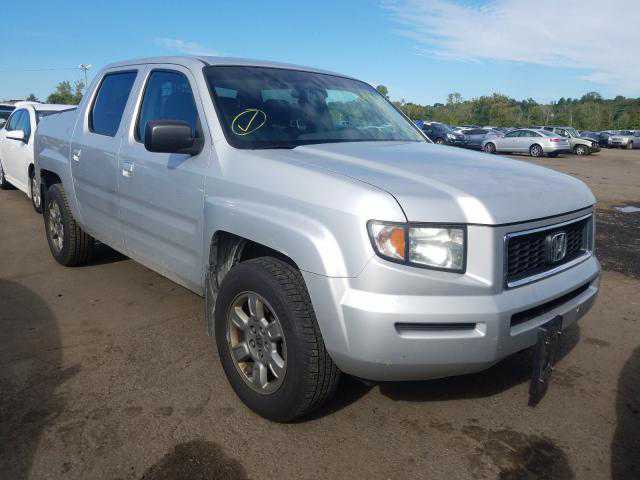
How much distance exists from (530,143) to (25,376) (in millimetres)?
27176

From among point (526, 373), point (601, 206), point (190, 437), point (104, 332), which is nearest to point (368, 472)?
point (190, 437)

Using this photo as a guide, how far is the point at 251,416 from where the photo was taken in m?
2.75

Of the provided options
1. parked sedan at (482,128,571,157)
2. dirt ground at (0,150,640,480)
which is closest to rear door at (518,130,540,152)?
parked sedan at (482,128,571,157)

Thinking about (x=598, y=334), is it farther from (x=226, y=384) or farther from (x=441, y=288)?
(x=226, y=384)

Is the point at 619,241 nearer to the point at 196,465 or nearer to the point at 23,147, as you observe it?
the point at 196,465

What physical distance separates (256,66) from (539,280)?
228 centimetres

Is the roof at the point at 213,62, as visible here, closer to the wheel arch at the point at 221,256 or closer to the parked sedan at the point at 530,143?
the wheel arch at the point at 221,256

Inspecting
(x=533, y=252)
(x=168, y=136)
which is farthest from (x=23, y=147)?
(x=533, y=252)

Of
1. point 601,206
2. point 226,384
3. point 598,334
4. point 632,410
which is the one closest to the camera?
point 632,410

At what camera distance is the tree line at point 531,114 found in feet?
259

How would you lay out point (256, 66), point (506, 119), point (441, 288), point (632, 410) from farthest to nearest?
point (506, 119)
point (256, 66)
point (632, 410)
point (441, 288)

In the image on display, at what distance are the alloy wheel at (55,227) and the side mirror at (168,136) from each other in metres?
2.62

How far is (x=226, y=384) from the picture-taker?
3062mm

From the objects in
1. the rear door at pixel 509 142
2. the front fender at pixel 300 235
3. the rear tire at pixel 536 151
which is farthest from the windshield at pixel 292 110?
the rear door at pixel 509 142
